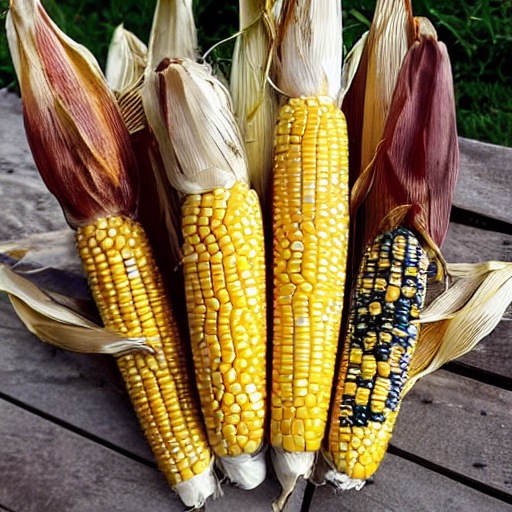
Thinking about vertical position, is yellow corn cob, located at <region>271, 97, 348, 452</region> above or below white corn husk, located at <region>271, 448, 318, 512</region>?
above

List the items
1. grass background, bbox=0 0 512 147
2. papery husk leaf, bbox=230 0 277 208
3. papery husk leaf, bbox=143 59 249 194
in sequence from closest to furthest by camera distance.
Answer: papery husk leaf, bbox=143 59 249 194 → papery husk leaf, bbox=230 0 277 208 → grass background, bbox=0 0 512 147

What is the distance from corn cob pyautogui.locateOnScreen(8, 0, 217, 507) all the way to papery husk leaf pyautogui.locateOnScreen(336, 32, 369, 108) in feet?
0.94

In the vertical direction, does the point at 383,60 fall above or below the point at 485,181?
above

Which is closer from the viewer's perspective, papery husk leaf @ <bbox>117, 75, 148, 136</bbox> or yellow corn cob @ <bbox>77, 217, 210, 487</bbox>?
yellow corn cob @ <bbox>77, 217, 210, 487</bbox>

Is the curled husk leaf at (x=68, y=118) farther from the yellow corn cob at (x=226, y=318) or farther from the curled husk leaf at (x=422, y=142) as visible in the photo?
the curled husk leaf at (x=422, y=142)

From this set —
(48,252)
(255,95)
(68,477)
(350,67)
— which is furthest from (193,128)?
(68,477)

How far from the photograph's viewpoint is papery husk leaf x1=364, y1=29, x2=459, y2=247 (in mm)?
753

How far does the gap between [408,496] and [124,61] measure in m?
0.75

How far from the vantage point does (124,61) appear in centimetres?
96

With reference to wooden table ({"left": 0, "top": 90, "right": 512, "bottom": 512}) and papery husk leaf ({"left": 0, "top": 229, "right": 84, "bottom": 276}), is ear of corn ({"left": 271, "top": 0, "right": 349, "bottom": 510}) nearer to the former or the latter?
wooden table ({"left": 0, "top": 90, "right": 512, "bottom": 512})

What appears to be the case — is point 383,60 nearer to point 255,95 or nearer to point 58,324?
point 255,95

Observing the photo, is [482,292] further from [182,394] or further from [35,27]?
[35,27]

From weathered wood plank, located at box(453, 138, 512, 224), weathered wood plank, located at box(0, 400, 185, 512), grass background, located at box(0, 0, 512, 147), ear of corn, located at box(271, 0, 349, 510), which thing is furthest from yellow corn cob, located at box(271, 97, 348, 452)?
grass background, located at box(0, 0, 512, 147)

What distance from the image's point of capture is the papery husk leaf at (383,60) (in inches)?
32.0
